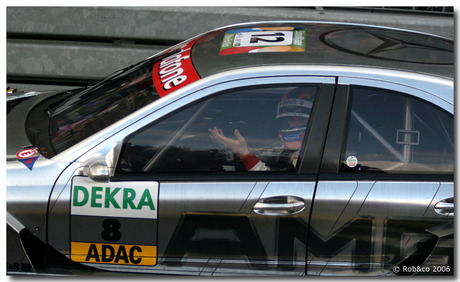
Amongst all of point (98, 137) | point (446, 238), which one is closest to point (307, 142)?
point (446, 238)

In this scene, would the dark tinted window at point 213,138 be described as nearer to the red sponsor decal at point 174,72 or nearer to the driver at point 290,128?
the driver at point 290,128

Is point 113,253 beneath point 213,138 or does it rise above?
beneath

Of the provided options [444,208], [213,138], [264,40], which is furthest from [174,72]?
[444,208]

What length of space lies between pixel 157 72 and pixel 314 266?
1.32m

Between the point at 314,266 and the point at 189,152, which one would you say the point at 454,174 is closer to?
the point at 314,266

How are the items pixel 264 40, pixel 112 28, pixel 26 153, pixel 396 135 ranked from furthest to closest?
pixel 112 28 → pixel 264 40 → pixel 26 153 → pixel 396 135

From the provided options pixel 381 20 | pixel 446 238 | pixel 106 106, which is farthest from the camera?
pixel 381 20

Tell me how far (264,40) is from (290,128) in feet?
2.19

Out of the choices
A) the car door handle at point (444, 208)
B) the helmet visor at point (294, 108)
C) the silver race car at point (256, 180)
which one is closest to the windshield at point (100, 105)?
the silver race car at point (256, 180)

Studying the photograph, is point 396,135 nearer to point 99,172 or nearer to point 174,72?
point 174,72

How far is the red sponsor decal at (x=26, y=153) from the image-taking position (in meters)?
3.04

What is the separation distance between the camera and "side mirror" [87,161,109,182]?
9.43ft

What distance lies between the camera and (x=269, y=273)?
9.53 ft

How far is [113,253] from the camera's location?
291 cm
